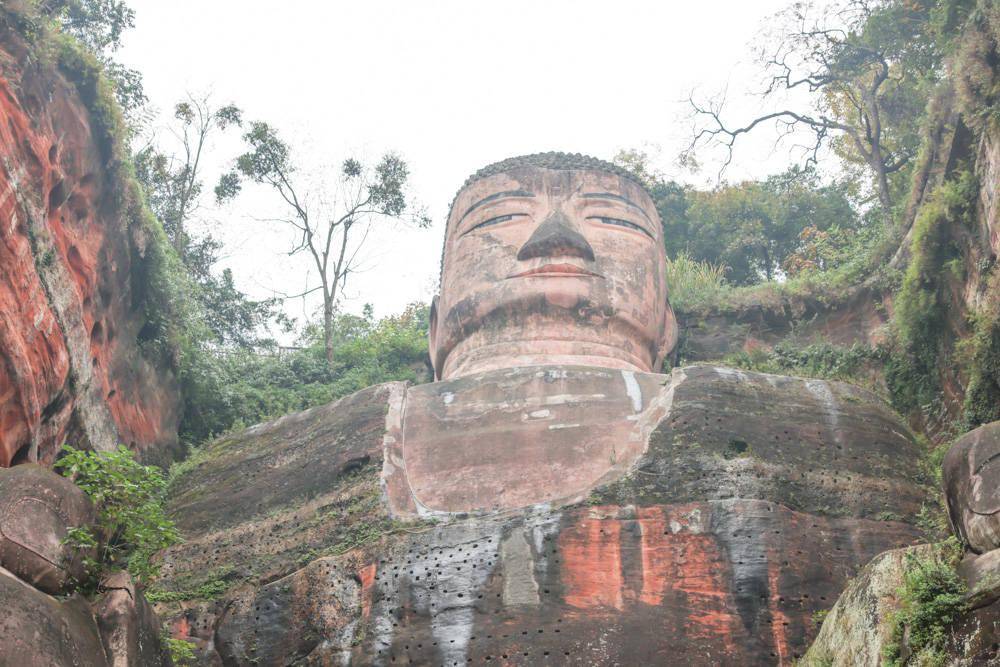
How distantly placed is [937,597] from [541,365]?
534cm

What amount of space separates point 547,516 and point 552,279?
3.77 meters

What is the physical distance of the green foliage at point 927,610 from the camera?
5.43 m

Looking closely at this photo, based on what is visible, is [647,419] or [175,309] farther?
[175,309]

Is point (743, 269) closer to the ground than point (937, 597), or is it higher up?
higher up

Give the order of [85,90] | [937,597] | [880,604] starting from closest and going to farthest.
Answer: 1. [937,597]
2. [880,604]
3. [85,90]

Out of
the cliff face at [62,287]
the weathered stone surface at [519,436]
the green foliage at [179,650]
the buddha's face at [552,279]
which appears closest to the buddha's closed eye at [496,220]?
the buddha's face at [552,279]

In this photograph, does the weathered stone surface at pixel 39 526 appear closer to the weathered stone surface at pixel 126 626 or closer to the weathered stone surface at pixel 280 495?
the weathered stone surface at pixel 126 626

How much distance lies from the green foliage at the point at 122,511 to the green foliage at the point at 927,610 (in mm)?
4643

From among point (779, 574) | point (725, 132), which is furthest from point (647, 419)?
point (725, 132)

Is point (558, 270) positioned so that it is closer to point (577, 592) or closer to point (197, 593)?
point (577, 592)

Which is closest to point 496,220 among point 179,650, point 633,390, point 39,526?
point 633,390

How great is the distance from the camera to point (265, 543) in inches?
357

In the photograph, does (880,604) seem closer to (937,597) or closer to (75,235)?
(937,597)

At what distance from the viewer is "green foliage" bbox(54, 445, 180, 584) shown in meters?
7.41
